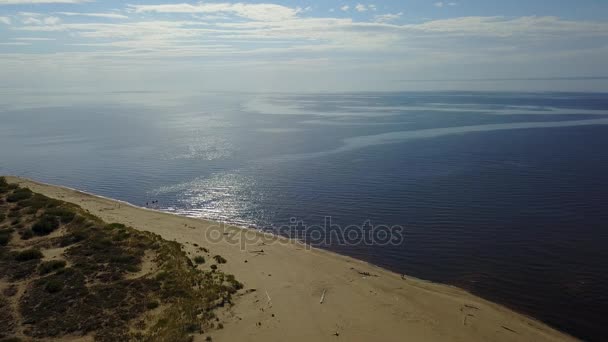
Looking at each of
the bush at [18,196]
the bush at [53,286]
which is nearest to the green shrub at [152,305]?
the bush at [53,286]

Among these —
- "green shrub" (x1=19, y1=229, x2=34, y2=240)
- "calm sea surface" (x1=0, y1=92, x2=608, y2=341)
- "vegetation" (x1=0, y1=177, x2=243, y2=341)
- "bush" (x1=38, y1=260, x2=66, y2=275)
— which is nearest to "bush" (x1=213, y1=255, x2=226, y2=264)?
"vegetation" (x1=0, y1=177, x2=243, y2=341)

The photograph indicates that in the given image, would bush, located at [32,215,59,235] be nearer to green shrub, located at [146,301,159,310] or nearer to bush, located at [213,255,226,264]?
bush, located at [213,255,226,264]

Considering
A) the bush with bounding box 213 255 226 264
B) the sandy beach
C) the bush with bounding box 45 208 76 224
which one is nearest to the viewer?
the sandy beach

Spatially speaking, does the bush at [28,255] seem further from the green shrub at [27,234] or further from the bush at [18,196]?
the bush at [18,196]

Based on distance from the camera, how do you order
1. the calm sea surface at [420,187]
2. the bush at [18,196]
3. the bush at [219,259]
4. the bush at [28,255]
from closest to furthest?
the bush at [28,255] < the bush at [219,259] < the calm sea surface at [420,187] < the bush at [18,196]

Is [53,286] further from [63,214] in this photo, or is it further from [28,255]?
[63,214]

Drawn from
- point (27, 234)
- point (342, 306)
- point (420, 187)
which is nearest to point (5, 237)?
point (27, 234)
